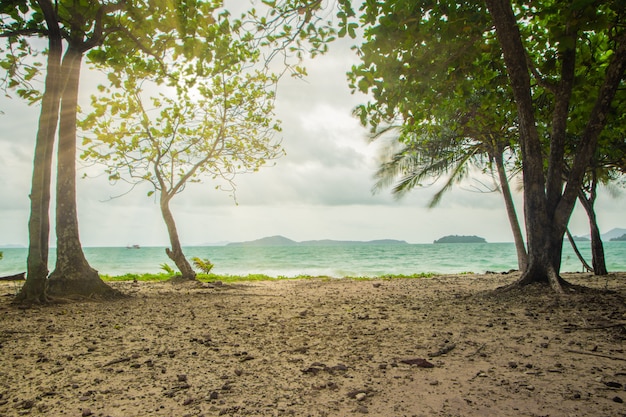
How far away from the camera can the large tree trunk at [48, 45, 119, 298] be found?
272 inches

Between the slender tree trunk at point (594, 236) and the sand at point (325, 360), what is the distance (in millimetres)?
5131

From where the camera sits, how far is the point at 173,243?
1112cm

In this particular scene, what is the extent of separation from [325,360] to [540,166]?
5145mm

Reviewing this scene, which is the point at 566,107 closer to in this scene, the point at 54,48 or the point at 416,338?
the point at 416,338

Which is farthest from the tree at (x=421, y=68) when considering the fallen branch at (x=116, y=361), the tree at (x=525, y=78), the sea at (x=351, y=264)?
the sea at (x=351, y=264)

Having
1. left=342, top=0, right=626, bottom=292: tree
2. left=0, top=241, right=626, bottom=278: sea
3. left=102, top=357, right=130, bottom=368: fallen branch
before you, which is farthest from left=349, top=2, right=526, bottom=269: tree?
left=0, top=241, right=626, bottom=278: sea

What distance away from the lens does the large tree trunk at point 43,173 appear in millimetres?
6262

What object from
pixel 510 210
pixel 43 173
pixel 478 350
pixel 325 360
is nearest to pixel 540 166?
pixel 478 350

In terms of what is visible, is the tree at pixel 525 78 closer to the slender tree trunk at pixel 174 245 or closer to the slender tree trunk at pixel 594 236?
the slender tree trunk at pixel 594 236

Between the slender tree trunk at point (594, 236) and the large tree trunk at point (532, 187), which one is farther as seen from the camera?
the slender tree trunk at point (594, 236)

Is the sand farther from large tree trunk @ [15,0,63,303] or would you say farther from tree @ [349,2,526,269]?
tree @ [349,2,526,269]

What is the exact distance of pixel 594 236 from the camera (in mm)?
10148

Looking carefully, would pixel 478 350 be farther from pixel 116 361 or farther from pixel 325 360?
pixel 116 361

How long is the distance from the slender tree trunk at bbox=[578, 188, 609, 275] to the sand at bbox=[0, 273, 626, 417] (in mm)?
5131
